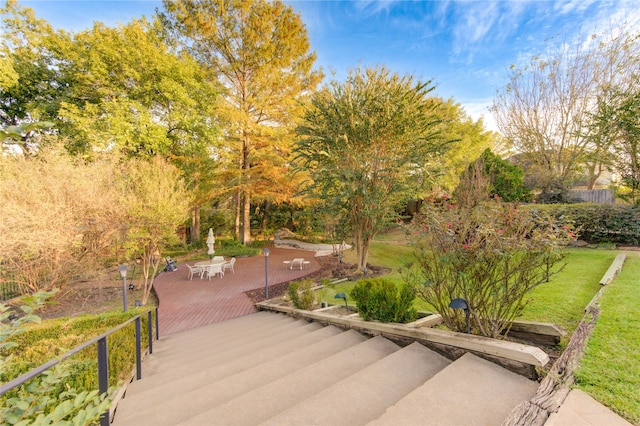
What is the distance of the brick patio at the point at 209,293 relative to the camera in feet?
23.6

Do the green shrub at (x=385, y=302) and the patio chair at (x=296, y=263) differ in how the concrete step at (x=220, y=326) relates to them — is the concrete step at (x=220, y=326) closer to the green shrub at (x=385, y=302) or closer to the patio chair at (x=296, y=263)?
the green shrub at (x=385, y=302)

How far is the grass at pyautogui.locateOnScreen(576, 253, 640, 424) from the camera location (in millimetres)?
1951

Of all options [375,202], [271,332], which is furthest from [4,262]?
[375,202]

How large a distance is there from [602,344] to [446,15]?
9.97 meters

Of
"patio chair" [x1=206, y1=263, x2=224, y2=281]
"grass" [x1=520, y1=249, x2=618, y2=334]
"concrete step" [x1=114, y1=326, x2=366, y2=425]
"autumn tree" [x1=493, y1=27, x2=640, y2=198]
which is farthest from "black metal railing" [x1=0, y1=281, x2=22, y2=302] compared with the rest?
"autumn tree" [x1=493, y1=27, x2=640, y2=198]

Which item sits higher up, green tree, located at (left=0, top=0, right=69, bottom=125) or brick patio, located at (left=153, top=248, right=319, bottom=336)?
green tree, located at (left=0, top=0, right=69, bottom=125)

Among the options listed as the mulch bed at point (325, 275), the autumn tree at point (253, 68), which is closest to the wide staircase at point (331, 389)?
the mulch bed at point (325, 275)

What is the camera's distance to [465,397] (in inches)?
78.9

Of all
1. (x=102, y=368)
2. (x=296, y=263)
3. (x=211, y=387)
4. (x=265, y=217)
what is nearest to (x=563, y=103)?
(x=296, y=263)

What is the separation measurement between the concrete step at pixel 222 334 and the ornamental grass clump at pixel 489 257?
337 centimetres

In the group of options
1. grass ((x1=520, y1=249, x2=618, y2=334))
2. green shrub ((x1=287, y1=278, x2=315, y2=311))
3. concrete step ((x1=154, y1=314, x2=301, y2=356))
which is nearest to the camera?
grass ((x1=520, y1=249, x2=618, y2=334))

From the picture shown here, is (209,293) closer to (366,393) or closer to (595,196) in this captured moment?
(366,393)

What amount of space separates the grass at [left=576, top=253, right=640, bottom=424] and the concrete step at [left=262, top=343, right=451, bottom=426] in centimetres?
112

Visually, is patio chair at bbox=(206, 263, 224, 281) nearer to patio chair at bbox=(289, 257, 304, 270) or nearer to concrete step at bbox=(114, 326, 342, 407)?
patio chair at bbox=(289, 257, 304, 270)
